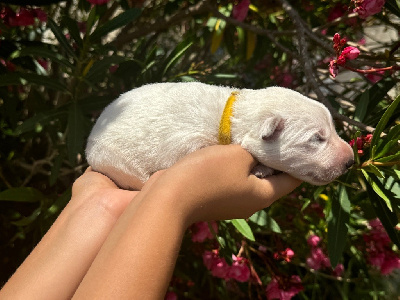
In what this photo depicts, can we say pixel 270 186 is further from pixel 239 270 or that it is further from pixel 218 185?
pixel 239 270

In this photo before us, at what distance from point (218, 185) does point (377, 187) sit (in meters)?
0.60

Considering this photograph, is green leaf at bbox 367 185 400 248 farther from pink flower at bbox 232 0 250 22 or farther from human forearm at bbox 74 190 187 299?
pink flower at bbox 232 0 250 22

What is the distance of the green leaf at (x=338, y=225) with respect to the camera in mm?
1268

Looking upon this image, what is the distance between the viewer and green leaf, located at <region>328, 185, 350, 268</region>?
4.16ft

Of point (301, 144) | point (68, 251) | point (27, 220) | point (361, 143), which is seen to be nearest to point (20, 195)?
point (27, 220)

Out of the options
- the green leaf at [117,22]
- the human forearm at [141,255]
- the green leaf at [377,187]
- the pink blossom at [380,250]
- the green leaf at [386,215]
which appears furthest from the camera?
the pink blossom at [380,250]

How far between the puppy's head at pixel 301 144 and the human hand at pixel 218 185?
43 mm

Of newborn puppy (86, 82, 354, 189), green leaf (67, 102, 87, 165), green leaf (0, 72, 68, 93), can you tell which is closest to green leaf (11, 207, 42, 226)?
green leaf (67, 102, 87, 165)

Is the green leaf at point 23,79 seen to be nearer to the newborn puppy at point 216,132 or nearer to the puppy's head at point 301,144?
the newborn puppy at point 216,132

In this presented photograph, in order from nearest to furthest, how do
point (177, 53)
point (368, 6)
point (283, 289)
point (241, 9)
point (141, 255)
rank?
point (141, 255)
point (368, 6)
point (283, 289)
point (177, 53)
point (241, 9)

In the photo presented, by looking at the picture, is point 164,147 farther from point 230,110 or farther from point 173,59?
point 173,59

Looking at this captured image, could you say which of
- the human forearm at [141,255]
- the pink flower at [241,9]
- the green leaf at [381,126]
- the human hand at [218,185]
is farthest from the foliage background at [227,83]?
the human forearm at [141,255]

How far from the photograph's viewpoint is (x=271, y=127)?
0.92 metres

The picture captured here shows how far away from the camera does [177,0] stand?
6.47ft
